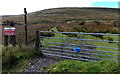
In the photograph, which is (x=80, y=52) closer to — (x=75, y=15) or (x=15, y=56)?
(x=15, y=56)

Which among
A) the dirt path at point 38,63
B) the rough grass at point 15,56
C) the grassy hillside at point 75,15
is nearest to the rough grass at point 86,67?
the dirt path at point 38,63

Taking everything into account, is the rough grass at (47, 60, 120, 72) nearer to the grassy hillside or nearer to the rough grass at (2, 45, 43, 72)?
the rough grass at (2, 45, 43, 72)

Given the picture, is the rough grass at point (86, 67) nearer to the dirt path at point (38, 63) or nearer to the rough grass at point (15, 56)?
the dirt path at point (38, 63)

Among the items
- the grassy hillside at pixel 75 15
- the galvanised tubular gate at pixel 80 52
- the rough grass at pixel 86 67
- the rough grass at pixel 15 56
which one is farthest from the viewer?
the grassy hillside at pixel 75 15

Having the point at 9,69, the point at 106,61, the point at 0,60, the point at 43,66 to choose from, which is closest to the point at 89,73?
the point at 106,61

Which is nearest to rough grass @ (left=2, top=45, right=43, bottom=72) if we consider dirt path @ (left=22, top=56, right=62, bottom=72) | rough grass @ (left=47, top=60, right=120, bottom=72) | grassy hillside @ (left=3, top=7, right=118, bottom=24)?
dirt path @ (left=22, top=56, right=62, bottom=72)

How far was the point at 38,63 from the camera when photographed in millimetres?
7934

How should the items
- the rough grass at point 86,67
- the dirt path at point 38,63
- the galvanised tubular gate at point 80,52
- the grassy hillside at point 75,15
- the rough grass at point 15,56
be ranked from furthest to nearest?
the grassy hillside at point 75,15
the rough grass at point 15,56
the galvanised tubular gate at point 80,52
the dirt path at point 38,63
the rough grass at point 86,67

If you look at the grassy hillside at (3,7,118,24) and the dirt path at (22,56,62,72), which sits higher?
the grassy hillside at (3,7,118,24)

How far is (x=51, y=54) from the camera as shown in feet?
28.9

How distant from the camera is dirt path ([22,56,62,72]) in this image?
7413 mm

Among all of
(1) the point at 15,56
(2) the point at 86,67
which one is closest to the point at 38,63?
(1) the point at 15,56

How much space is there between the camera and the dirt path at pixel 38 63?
24.3 feet

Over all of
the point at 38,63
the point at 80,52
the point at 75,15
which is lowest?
the point at 38,63
